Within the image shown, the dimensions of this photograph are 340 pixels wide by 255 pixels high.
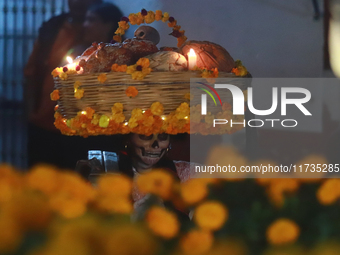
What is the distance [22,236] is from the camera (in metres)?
0.22

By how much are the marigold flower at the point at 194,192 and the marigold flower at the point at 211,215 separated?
0.08ft

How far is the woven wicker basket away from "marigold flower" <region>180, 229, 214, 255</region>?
637 mm

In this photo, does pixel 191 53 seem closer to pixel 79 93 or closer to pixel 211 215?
pixel 79 93

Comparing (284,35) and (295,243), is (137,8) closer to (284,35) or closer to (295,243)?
(284,35)

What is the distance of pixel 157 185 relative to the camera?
0.36 m

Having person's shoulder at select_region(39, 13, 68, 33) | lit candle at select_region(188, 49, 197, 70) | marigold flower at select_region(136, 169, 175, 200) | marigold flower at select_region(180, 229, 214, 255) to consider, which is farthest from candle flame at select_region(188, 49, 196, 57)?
person's shoulder at select_region(39, 13, 68, 33)

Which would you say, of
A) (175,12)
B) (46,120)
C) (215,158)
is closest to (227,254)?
(215,158)

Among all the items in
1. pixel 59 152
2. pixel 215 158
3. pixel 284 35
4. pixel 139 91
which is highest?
pixel 284 35

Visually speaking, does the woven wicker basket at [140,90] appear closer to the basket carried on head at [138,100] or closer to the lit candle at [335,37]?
the basket carried on head at [138,100]

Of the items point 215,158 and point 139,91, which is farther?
point 139,91

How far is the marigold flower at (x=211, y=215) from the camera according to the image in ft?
Result: 0.91

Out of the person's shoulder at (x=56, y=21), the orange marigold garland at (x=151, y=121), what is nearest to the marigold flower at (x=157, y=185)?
the orange marigold garland at (x=151, y=121)

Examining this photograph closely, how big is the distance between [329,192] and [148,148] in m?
0.83

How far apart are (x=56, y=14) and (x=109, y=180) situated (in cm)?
199
